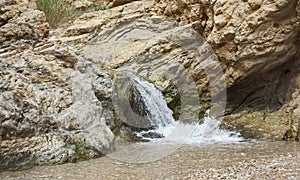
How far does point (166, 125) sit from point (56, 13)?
7.88 meters

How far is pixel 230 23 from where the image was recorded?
7762 millimetres

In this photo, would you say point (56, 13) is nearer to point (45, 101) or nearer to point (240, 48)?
point (240, 48)

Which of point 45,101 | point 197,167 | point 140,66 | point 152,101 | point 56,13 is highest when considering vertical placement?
point 56,13

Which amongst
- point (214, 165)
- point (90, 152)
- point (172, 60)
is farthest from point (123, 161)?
point (172, 60)

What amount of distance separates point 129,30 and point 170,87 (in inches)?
112

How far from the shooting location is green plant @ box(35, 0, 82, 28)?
12800 mm

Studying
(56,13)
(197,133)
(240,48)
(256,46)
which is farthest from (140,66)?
(56,13)

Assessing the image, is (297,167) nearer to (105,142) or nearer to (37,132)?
(105,142)

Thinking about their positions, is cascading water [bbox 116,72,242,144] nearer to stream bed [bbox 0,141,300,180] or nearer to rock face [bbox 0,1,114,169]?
rock face [bbox 0,1,114,169]

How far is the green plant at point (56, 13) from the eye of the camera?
1280cm

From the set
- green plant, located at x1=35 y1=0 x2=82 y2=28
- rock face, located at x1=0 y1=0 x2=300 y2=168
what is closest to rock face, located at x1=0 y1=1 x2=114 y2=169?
rock face, located at x1=0 y1=0 x2=300 y2=168

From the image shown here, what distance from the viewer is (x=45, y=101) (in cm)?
563

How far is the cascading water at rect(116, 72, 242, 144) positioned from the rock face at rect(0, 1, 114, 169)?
0.92 metres

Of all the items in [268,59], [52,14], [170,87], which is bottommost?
[170,87]
